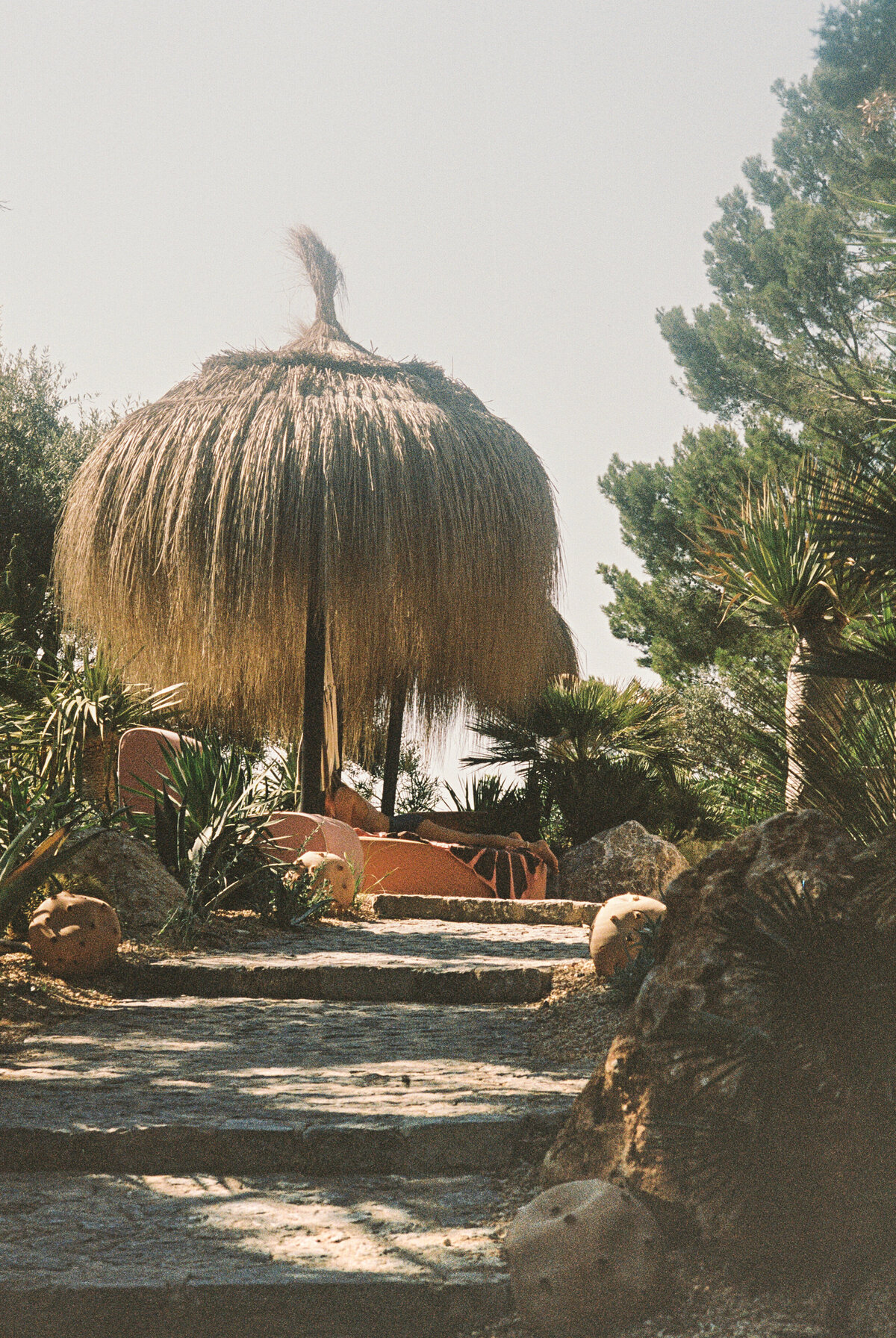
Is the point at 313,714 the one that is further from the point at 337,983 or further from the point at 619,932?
the point at 619,932

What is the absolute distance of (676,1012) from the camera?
2293 mm

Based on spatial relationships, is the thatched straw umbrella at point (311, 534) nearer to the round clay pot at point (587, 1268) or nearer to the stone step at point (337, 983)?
the stone step at point (337, 983)

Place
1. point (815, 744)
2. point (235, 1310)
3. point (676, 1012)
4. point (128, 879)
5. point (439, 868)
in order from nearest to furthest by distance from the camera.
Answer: point (235, 1310) → point (676, 1012) → point (815, 744) → point (128, 879) → point (439, 868)

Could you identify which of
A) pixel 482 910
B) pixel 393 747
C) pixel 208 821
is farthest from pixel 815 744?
pixel 393 747

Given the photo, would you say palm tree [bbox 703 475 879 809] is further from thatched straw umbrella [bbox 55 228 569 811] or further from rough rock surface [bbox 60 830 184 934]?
rough rock surface [bbox 60 830 184 934]

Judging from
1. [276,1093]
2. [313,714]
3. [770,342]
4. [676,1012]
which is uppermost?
[770,342]

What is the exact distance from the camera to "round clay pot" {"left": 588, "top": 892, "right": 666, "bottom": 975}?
156 inches

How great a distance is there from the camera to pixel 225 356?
847cm

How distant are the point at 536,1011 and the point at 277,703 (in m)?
5.71

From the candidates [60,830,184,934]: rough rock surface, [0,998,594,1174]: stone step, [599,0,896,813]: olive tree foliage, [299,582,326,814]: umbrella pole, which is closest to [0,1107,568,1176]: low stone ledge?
[0,998,594,1174]: stone step

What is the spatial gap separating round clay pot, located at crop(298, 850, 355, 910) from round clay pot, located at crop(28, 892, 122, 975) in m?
1.80

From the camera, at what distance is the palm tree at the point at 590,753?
999cm

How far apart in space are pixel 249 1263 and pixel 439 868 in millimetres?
5597

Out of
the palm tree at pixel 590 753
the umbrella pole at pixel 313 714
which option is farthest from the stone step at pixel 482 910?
the palm tree at pixel 590 753
